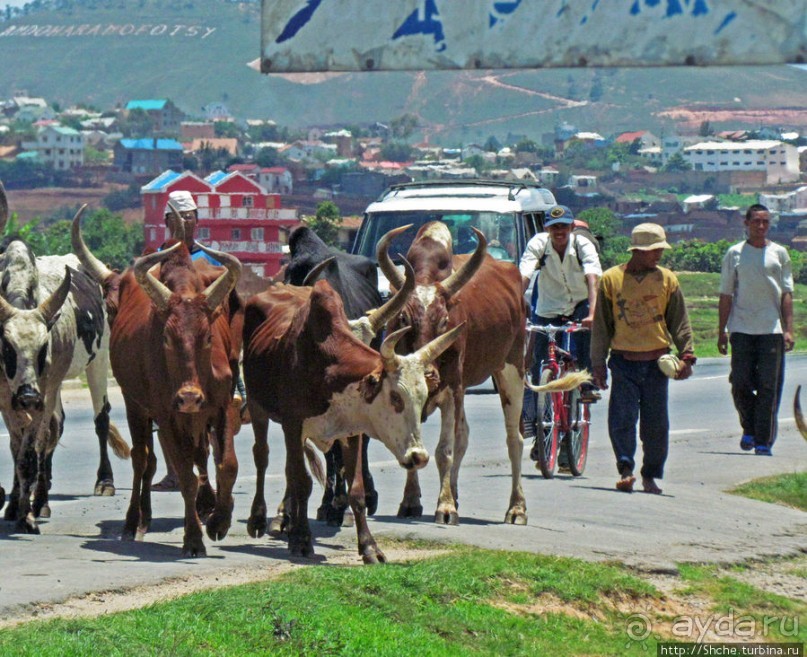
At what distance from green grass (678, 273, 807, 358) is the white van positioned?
23.0 meters

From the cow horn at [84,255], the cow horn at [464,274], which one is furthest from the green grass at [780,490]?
the cow horn at [84,255]

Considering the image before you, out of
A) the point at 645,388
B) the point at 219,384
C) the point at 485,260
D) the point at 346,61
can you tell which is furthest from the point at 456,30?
the point at 645,388

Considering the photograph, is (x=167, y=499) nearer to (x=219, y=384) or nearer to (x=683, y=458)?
(x=219, y=384)

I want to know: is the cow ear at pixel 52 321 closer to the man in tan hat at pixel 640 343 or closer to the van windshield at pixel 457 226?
the man in tan hat at pixel 640 343

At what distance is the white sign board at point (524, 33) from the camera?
22.0 ft

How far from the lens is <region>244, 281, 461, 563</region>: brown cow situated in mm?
10672

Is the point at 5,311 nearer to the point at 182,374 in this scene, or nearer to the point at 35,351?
the point at 35,351

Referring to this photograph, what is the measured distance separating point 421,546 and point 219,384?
163cm

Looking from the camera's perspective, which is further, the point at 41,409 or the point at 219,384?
the point at 41,409

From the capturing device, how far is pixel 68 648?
7.91 meters

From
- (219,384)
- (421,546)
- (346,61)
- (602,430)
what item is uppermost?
(346,61)

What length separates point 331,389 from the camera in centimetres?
1102

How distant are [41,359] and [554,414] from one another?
510 cm

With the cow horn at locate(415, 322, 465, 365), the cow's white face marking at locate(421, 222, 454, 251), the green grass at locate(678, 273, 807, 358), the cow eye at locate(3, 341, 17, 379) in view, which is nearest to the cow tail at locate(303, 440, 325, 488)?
the cow's white face marking at locate(421, 222, 454, 251)
